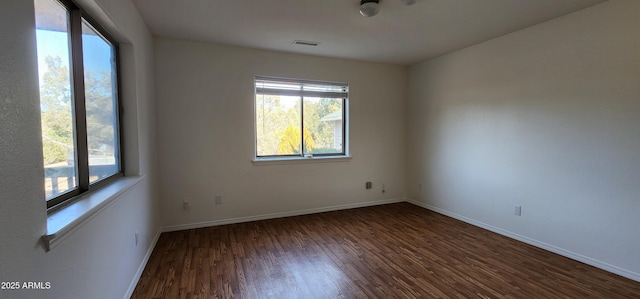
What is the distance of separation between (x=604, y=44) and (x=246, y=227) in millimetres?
4279

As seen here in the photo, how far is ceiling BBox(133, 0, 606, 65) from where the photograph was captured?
2.55 meters

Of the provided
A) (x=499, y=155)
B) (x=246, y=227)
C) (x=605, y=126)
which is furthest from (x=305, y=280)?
(x=605, y=126)

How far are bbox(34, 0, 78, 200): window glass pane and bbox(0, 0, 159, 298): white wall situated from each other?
9.3 inches

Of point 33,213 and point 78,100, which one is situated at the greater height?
point 78,100

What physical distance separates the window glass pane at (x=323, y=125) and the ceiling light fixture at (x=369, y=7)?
1.95 m

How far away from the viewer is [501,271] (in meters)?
2.54

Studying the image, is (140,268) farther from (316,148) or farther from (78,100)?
(316,148)

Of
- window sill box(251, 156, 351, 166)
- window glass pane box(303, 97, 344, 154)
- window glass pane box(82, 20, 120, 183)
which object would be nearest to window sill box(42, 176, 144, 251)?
window glass pane box(82, 20, 120, 183)

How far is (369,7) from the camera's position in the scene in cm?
247

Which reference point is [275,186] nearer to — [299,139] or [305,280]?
[299,139]

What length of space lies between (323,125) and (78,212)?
342cm

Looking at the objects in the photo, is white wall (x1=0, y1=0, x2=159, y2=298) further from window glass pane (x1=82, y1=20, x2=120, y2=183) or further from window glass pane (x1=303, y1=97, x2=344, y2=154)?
window glass pane (x1=303, y1=97, x2=344, y2=154)

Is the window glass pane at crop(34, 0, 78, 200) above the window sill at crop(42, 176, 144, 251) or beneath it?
above

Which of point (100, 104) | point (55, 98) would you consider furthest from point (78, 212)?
point (100, 104)
